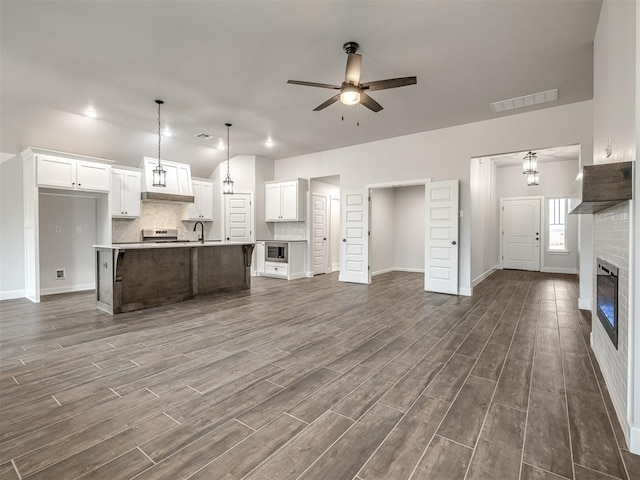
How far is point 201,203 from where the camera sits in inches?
313

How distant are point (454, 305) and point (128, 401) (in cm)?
437

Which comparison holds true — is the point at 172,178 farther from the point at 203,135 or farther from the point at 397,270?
the point at 397,270

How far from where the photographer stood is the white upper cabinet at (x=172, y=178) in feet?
21.7

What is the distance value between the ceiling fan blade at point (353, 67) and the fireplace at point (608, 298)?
2616 mm

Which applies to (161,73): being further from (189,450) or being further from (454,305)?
(454,305)

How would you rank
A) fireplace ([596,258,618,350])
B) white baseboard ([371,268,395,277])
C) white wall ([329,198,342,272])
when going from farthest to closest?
white wall ([329,198,342,272]) → white baseboard ([371,268,395,277]) → fireplace ([596,258,618,350])

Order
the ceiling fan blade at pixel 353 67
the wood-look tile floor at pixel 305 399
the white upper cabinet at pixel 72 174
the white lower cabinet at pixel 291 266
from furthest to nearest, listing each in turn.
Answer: the white lower cabinet at pixel 291 266 < the white upper cabinet at pixel 72 174 < the ceiling fan blade at pixel 353 67 < the wood-look tile floor at pixel 305 399

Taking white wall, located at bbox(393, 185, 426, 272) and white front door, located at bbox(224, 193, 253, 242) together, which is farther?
white wall, located at bbox(393, 185, 426, 272)

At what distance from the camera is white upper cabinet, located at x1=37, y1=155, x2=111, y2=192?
5324 millimetres

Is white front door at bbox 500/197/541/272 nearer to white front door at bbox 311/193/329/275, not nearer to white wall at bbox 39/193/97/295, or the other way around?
white front door at bbox 311/193/329/275

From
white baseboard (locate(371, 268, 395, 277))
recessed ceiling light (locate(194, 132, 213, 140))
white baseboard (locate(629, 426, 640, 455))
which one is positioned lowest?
white baseboard (locate(629, 426, 640, 455))

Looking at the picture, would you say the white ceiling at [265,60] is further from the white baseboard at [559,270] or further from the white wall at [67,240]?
the white baseboard at [559,270]

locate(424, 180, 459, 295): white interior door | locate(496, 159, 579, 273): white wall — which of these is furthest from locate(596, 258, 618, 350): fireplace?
locate(496, 159, 579, 273): white wall

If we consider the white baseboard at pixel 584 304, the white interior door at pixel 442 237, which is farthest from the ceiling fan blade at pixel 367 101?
the white baseboard at pixel 584 304
